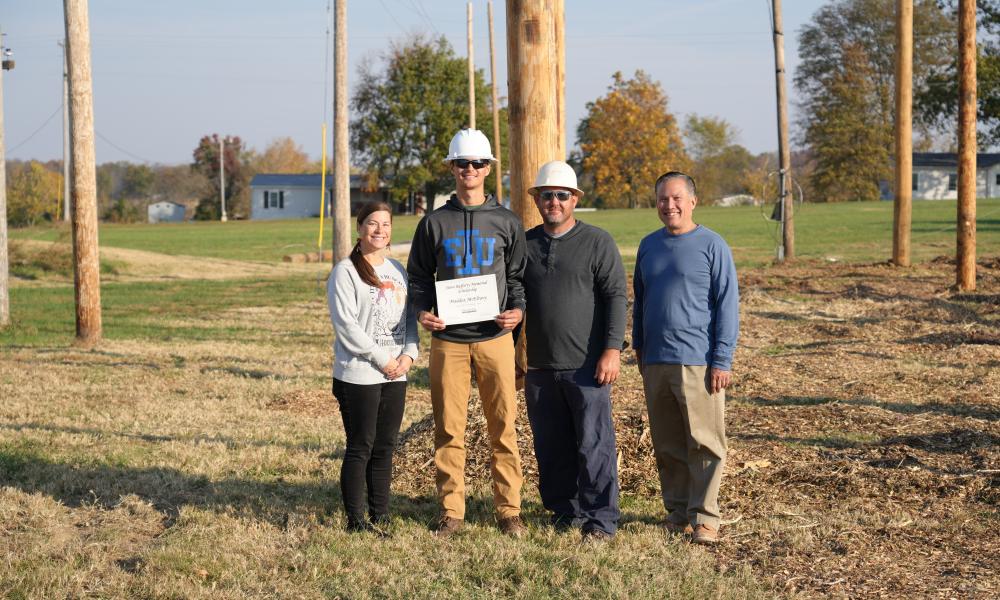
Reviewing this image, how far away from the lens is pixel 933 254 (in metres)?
28.1

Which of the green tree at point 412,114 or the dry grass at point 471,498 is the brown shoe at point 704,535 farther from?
the green tree at point 412,114

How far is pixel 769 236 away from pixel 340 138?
2417 centimetres

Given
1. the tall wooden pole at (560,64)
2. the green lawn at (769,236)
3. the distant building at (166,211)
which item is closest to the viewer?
the tall wooden pole at (560,64)

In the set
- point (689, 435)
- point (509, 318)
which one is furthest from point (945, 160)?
point (509, 318)

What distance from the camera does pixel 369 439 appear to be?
18.5 ft

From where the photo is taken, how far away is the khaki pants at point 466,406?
18.1 feet

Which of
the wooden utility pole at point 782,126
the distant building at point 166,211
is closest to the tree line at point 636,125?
the distant building at point 166,211

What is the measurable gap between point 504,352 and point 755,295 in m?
12.4

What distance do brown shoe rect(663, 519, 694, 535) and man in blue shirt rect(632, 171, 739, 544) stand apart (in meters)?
0.05

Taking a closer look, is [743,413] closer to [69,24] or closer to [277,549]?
[277,549]

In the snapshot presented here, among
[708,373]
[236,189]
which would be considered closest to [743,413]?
[708,373]

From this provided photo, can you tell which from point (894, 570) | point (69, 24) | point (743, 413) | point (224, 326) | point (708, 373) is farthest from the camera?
point (224, 326)

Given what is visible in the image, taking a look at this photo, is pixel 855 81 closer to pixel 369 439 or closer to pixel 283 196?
pixel 283 196

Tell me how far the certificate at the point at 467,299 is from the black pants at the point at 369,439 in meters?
0.59
